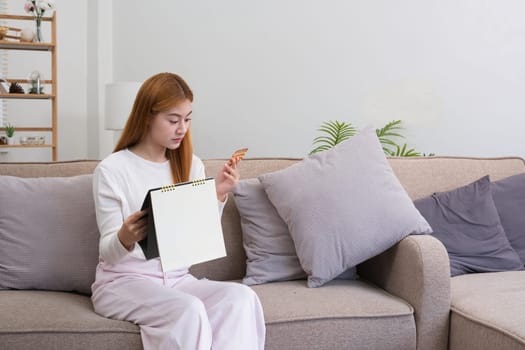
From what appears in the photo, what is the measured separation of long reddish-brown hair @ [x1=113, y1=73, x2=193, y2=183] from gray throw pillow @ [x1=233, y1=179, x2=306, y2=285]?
0.34 meters

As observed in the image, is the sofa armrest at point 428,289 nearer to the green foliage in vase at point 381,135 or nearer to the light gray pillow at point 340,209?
the light gray pillow at point 340,209

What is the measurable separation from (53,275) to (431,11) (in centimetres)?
291

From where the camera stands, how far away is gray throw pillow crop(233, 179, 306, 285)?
2.41 meters

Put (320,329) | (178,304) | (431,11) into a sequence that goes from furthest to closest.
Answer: (431,11) < (320,329) < (178,304)

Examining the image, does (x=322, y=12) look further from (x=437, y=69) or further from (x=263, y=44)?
(x=437, y=69)

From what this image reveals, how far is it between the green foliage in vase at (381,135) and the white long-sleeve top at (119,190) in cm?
201

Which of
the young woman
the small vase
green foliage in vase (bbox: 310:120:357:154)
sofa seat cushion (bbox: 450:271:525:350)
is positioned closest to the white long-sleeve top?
the young woman

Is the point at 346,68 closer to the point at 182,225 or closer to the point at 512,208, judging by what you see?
the point at 512,208

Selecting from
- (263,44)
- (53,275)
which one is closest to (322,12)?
(263,44)

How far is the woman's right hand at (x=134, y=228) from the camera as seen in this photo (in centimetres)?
183

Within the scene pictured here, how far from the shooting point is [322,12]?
4.27 meters

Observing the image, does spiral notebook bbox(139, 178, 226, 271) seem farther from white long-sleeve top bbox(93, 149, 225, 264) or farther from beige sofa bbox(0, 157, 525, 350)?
beige sofa bbox(0, 157, 525, 350)

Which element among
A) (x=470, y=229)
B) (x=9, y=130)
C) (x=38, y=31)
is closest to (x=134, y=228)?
(x=470, y=229)

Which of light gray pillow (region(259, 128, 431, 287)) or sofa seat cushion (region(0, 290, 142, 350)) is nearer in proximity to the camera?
sofa seat cushion (region(0, 290, 142, 350))
